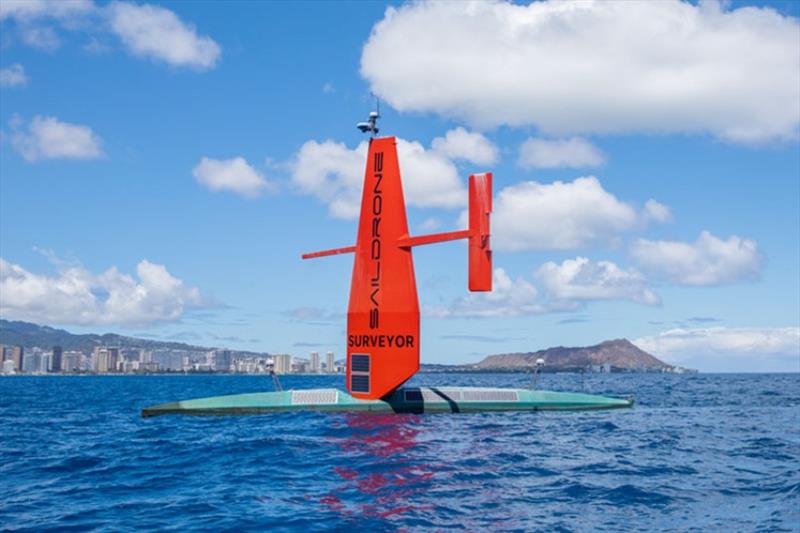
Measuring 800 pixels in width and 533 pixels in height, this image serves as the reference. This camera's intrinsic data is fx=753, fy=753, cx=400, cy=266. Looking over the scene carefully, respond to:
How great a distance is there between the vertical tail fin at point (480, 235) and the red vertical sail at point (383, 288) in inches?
9.7

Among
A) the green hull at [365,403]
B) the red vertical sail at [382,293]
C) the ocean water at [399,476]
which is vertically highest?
the red vertical sail at [382,293]

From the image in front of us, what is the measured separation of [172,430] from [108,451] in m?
4.96

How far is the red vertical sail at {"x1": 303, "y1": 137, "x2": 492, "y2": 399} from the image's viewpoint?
30.7 metres

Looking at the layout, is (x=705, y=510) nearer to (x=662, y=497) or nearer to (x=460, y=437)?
(x=662, y=497)

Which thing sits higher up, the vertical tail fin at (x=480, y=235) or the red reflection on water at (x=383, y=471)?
the vertical tail fin at (x=480, y=235)

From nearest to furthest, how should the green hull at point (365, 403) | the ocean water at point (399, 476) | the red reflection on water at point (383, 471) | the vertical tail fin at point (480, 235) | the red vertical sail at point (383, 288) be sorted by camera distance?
the ocean water at point (399, 476) → the red reflection on water at point (383, 471) → the vertical tail fin at point (480, 235) → the red vertical sail at point (383, 288) → the green hull at point (365, 403)

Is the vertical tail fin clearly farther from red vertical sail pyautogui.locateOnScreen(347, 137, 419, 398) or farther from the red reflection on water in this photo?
the red reflection on water

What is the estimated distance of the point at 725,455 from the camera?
21391mm

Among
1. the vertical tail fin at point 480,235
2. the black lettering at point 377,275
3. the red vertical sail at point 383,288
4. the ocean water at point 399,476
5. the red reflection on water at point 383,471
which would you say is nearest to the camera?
the ocean water at point 399,476

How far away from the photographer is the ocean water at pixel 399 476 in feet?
44.1

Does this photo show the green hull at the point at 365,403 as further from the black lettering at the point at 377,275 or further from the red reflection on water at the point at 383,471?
the black lettering at the point at 377,275

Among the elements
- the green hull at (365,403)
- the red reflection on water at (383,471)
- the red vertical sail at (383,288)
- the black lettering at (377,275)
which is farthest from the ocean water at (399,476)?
the black lettering at (377,275)

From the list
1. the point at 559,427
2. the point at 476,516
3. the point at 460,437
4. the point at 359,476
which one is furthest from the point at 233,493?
the point at 559,427

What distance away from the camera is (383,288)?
31141 millimetres
